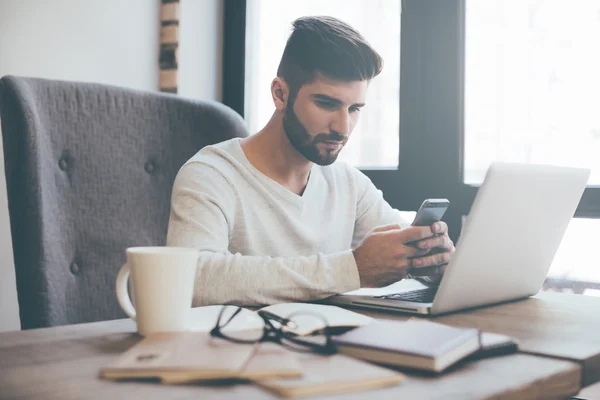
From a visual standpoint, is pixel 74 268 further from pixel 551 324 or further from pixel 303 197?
pixel 551 324

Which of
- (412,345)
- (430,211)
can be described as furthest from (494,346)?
(430,211)

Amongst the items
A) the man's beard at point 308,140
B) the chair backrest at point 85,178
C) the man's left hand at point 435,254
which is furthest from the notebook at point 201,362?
the man's beard at point 308,140

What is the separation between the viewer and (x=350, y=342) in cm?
70

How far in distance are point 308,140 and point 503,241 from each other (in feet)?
2.10

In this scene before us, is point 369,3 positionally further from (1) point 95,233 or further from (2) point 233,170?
(1) point 95,233

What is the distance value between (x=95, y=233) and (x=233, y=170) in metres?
0.33

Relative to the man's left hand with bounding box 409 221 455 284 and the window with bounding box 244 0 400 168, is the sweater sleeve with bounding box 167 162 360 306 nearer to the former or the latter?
the man's left hand with bounding box 409 221 455 284

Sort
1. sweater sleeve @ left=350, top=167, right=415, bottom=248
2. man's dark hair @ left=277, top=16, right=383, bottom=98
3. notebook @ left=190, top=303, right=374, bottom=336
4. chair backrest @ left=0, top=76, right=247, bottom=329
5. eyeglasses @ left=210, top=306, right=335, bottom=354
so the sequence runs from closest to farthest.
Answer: eyeglasses @ left=210, top=306, right=335, bottom=354, notebook @ left=190, top=303, right=374, bottom=336, chair backrest @ left=0, top=76, right=247, bottom=329, man's dark hair @ left=277, top=16, right=383, bottom=98, sweater sleeve @ left=350, top=167, right=415, bottom=248

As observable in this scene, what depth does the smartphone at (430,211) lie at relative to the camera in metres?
1.03

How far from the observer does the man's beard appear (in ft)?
4.92

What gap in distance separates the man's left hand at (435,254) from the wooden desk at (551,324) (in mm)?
124

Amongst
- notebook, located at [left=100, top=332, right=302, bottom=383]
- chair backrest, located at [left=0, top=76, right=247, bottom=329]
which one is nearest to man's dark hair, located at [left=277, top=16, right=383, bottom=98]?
chair backrest, located at [left=0, top=76, right=247, bottom=329]

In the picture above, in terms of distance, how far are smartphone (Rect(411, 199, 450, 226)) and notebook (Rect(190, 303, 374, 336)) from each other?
0.73ft

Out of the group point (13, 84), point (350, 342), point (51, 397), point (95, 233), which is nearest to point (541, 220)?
point (350, 342)
